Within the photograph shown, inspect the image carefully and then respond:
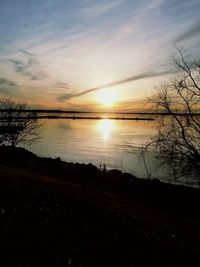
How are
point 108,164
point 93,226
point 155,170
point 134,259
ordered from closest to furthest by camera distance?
point 134,259 < point 93,226 < point 155,170 < point 108,164

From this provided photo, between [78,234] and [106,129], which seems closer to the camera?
[78,234]

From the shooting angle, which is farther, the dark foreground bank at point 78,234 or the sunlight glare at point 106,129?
the sunlight glare at point 106,129

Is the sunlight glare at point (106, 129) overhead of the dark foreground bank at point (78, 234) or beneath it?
beneath

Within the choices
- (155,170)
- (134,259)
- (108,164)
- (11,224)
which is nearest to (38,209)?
(11,224)

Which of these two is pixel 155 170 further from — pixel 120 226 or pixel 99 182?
pixel 120 226

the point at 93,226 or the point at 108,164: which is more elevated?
the point at 93,226

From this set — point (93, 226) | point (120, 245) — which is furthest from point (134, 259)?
point (93, 226)

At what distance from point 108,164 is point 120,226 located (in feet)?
77.1

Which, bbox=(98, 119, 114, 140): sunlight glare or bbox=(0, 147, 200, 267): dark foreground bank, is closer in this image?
bbox=(0, 147, 200, 267): dark foreground bank

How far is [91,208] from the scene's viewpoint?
421 inches

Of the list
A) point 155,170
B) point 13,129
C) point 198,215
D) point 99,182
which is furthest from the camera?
point 13,129

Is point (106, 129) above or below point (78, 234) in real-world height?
below

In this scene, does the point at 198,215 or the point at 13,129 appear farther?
the point at 13,129

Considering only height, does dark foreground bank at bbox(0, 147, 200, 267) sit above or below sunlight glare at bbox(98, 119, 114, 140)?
above
